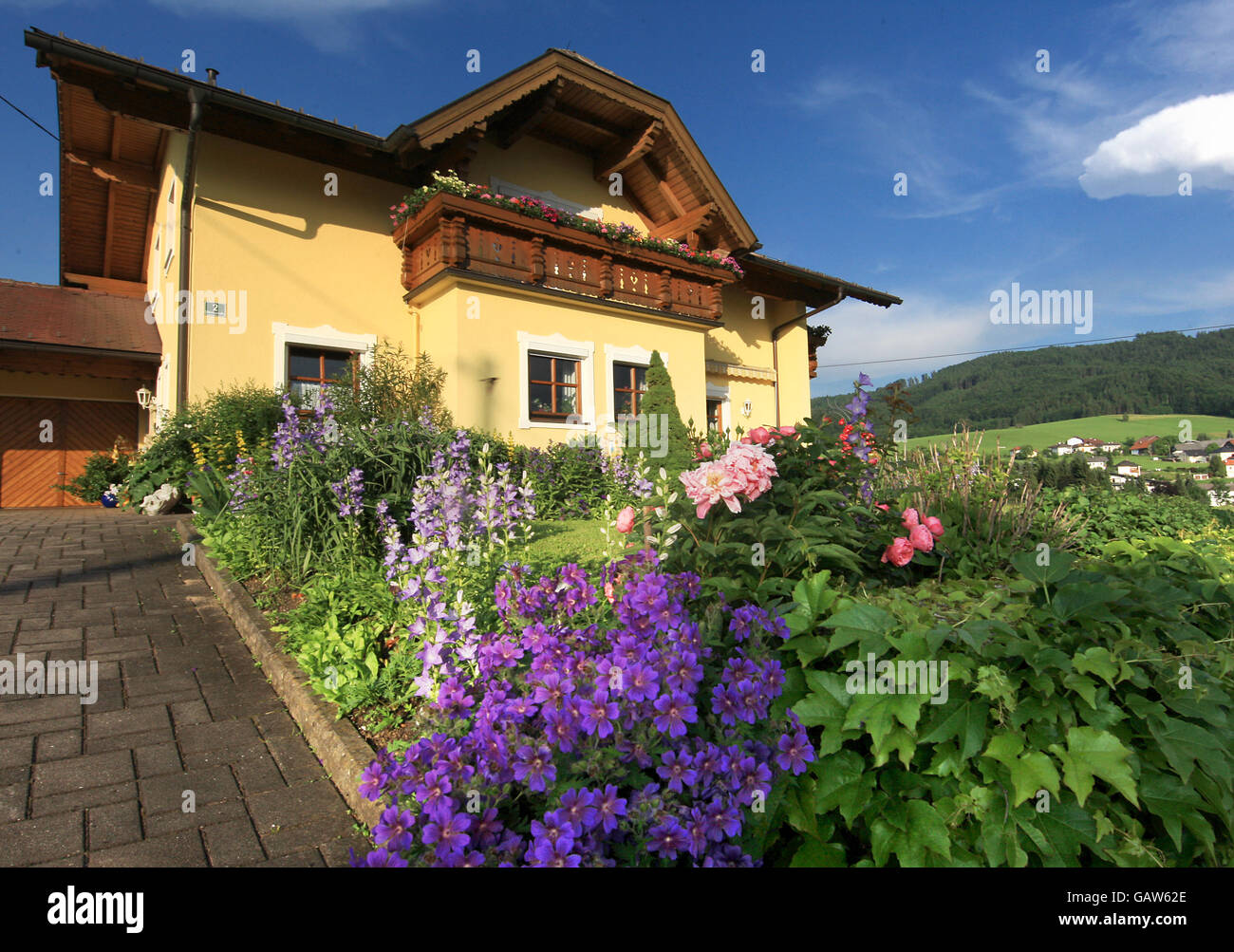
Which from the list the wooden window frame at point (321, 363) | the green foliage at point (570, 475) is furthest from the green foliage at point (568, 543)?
the wooden window frame at point (321, 363)

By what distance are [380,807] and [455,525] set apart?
98 cm

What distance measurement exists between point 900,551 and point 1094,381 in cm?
2882

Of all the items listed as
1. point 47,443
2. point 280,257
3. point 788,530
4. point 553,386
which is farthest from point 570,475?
point 47,443

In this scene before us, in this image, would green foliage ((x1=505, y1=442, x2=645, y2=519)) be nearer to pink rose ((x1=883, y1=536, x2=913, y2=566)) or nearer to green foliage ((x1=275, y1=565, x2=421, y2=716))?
green foliage ((x1=275, y1=565, x2=421, y2=716))

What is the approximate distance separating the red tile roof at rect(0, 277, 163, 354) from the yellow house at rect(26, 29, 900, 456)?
0.49m

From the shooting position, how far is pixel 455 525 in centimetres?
238

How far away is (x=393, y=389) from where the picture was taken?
28.8 ft

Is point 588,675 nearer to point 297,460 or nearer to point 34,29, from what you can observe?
point 297,460

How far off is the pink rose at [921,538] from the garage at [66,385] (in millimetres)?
11801

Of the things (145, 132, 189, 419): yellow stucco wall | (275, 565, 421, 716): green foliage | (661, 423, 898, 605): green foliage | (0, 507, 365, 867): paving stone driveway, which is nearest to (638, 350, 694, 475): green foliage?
(145, 132, 189, 419): yellow stucco wall

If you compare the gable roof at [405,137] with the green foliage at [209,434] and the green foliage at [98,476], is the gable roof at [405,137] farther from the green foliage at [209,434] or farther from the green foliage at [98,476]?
the green foliage at [98,476]

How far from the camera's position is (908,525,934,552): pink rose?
2.21 metres
